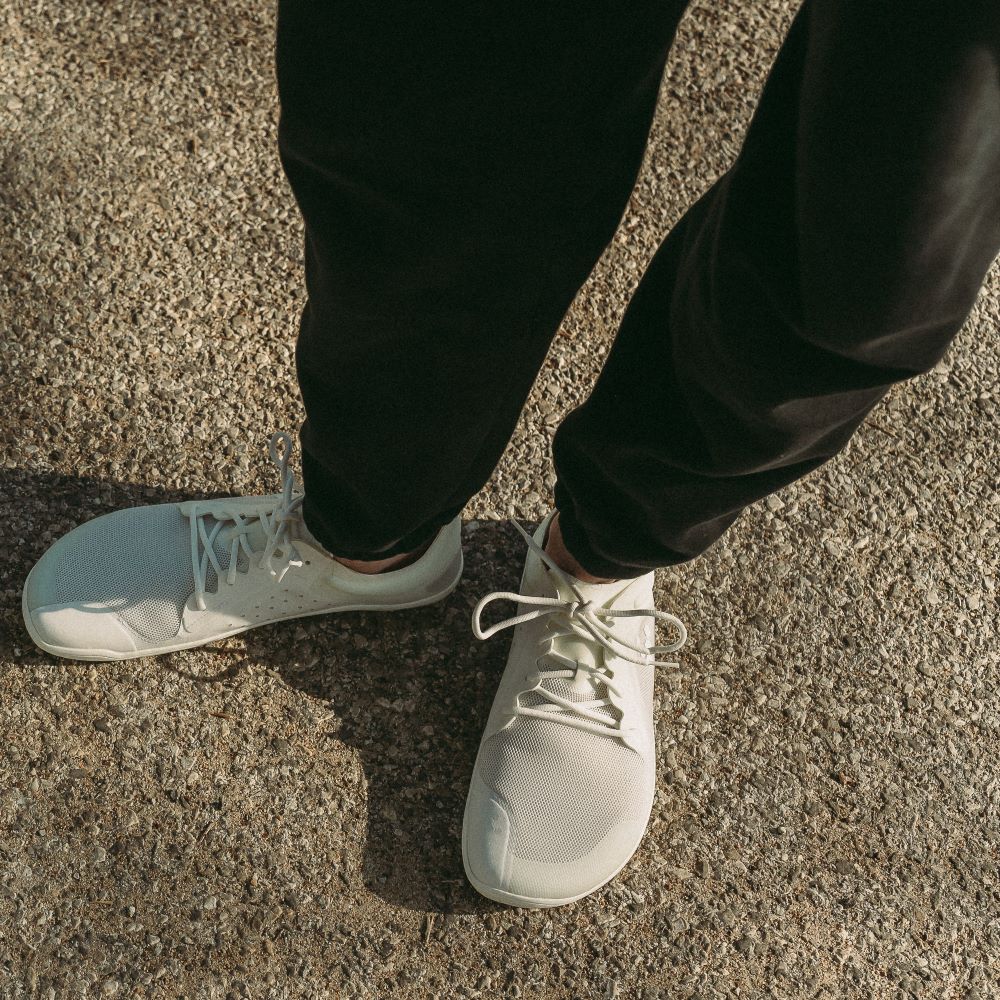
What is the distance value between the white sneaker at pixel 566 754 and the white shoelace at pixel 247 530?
253 mm

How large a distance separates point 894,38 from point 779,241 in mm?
165

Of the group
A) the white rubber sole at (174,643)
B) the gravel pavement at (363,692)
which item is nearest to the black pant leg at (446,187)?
the white rubber sole at (174,643)

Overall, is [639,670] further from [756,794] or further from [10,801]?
[10,801]

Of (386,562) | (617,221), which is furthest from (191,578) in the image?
(617,221)

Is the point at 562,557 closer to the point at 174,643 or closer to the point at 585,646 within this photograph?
the point at 585,646

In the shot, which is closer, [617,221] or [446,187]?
[446,187]

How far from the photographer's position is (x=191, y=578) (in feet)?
4.09

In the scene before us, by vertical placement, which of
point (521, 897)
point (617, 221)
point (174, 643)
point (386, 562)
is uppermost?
point (617, 221)

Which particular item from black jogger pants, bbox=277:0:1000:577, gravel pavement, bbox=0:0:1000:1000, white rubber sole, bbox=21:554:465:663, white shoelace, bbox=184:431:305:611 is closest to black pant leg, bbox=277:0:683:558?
black jogger pants, bbox=277:0:1000:577

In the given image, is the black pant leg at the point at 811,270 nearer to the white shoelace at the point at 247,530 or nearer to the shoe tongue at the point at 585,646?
the shoe tongue at the point at 585,646

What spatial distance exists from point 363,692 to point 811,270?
84 centimetres

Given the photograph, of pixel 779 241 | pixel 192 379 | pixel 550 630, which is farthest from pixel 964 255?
pixel 192 379

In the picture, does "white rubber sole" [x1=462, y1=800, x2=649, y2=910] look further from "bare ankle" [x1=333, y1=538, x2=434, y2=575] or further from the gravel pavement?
"bare ankle" [x1=333, y1=538, x2=434, y2=575]

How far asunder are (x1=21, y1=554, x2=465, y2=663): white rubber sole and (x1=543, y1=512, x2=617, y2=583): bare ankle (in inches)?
5.2
